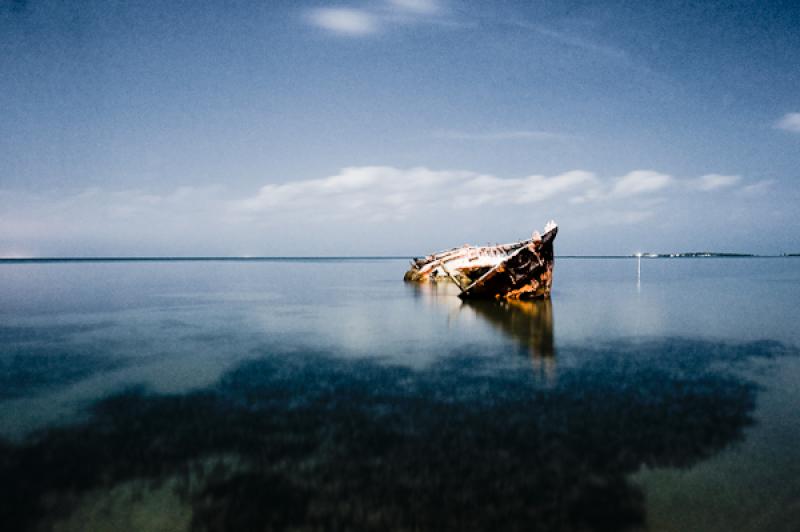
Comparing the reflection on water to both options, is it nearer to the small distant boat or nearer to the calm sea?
the calm sea

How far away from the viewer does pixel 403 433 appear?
18.7 ft

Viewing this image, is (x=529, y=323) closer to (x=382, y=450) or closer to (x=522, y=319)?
(x=522, y=319)

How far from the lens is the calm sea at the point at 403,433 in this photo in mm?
4004

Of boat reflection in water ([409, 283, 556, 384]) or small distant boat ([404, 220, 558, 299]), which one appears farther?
A: small distant boat ([404, 220, 558, 299])

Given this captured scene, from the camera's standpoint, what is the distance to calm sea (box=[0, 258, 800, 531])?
4004mm

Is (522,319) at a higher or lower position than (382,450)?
higher

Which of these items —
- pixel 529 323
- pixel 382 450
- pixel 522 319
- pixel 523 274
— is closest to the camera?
pixel 382 450

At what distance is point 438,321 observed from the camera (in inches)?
627

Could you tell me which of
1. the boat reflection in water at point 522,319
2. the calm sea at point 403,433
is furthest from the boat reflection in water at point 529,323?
the calm sea at point 403,433

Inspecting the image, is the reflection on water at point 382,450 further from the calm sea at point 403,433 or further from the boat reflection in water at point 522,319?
the boat reflection in water at point 522,319

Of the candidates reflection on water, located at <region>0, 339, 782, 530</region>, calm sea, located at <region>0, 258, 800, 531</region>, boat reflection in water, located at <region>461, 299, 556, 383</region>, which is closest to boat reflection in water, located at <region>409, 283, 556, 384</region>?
boat reflection in water, located at <region>461, 299, 556, 383</region>

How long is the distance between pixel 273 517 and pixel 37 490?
2.37 m

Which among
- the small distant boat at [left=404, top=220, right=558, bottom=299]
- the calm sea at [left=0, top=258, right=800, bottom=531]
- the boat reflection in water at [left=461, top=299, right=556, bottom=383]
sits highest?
the small distant boat at [left=404, top=220, right=558, bottom=299]

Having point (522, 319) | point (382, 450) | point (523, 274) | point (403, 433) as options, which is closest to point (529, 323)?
point (522, 319)
